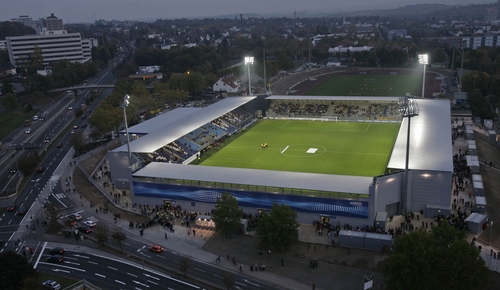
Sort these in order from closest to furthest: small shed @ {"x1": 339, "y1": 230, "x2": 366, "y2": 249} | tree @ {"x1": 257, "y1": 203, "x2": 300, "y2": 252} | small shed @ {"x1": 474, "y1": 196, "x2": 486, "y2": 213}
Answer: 1. tree @ {"x1": 257, "y1": 203, "x2": 300, "y2": 252}
2. small shed @ {"x1": 339, "y1": 230, "x2": 366, "y2": 249}
3. small shed @ {"x1": 474, "y1": 196, "x2": 486, "y2": 213}

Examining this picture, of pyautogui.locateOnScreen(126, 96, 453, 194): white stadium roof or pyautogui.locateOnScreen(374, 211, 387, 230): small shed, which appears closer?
pyautogui.locateOnScreen(374, 211, 387, 230): small shed

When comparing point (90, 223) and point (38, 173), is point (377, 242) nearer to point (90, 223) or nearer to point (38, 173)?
point (90, 223)

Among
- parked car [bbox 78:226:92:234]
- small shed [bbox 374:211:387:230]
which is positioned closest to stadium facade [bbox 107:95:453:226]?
small shed [bbox 374:211:387:230]

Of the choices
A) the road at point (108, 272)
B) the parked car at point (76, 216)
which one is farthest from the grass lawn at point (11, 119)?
the road at point (108, 272)

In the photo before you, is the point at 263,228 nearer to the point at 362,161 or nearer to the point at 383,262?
the point at 383,262

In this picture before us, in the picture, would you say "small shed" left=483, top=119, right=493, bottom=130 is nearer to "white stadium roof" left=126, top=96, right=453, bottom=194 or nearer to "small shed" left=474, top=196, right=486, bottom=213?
"white stadium roof" left=126, top=96, right=453, bottom=194

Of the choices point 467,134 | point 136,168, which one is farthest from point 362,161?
point 136,168
